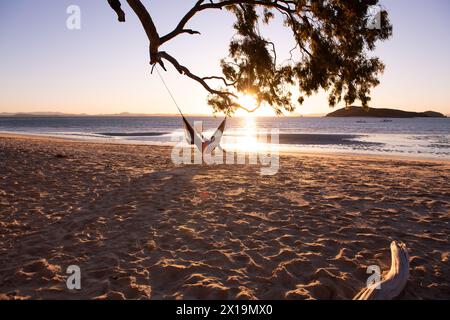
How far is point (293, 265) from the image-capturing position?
2.97 m

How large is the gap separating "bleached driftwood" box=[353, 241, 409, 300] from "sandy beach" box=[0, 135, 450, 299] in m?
0.10

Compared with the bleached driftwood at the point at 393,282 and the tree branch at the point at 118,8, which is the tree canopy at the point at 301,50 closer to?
the tree branch at the point at 118,8

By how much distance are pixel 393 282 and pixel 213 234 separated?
1.96 m

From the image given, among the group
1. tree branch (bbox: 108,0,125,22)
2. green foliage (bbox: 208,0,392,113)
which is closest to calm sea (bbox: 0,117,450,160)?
green foliage (bbox: 208,0,392,113)

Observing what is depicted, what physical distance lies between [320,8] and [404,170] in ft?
16.4

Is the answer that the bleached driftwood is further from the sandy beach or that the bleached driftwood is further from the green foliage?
the green foliage

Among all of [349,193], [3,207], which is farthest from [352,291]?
[3,207]

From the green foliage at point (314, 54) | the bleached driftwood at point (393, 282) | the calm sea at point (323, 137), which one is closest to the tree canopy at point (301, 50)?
the green foliage at point (314, 54)

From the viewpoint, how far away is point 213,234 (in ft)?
12.2

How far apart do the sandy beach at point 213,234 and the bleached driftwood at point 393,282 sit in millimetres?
100

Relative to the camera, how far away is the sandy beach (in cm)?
262

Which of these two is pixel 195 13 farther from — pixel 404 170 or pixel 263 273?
pixel 404 170

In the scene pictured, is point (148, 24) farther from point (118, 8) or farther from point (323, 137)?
point (323, 137)

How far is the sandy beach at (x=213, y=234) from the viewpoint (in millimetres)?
2625
